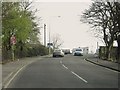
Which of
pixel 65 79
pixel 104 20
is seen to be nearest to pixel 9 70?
pixel 65 79

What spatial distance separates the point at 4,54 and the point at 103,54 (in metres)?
20.6

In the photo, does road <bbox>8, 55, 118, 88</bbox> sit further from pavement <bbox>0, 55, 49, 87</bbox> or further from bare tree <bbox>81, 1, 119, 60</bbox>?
Result: bare tree <bbox>81, 1, 119, 60</bbox>

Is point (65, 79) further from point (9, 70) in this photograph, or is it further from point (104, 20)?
point (104, 20)

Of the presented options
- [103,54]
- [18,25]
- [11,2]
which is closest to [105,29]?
[103,54]

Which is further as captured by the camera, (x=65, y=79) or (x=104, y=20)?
(x=104, y=20)

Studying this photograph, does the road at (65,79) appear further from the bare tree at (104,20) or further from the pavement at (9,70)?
the bare tree at (104,20)

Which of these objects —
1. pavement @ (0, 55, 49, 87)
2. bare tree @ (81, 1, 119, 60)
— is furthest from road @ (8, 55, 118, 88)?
bare tree @ (81, 1, 119, 60)

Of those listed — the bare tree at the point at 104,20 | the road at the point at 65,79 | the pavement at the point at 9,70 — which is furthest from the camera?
the bare tree at the point at 104,20

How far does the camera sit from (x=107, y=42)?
5684 cm

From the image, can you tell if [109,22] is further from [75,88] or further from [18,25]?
[75,88]

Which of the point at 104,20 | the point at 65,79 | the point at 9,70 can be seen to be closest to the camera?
the point at 65,79

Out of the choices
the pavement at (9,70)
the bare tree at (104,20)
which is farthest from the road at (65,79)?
the bare tree at (104,20)

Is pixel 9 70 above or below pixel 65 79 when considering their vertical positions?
above

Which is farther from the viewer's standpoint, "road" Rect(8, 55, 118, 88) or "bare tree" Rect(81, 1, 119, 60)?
"bare tree" Rect(81, 1, 119, 60)
